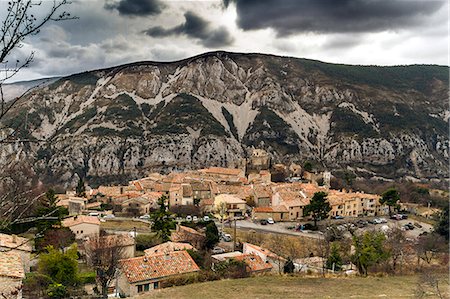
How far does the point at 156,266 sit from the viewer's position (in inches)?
1039

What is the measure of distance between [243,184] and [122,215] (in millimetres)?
28156

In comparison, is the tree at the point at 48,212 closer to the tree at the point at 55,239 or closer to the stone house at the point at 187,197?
the tree at the point at 55,239

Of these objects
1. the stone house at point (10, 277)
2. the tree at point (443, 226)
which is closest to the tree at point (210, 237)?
the stone house at point (10, 277)

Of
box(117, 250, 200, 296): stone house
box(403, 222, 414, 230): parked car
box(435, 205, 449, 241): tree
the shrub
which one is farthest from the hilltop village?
box(117, 250, 200, 296): stone house

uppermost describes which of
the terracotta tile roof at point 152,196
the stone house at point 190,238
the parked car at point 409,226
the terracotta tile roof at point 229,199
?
the terracotta tile roof at point 152,196

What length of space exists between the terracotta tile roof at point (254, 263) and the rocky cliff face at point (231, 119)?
303 ft

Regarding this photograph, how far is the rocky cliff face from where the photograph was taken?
129 meters

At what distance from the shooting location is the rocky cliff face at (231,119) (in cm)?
12925

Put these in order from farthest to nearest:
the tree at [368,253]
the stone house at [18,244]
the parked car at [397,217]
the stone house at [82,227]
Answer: the parked car at [397,217] < the stone house at [82,227] < the tree at [368,253] < the stone house at [18,244]

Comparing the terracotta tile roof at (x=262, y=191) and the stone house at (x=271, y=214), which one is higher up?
the terracotta tile roof at (x=262, y=191)

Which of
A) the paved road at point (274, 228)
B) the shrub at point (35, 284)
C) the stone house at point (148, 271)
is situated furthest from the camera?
the paved road at point (274, 228)

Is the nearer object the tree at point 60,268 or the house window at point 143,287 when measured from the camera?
the house window at point 143,287

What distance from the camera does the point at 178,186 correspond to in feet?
214

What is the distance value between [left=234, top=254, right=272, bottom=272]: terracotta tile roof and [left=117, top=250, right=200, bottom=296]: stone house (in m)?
3.87
